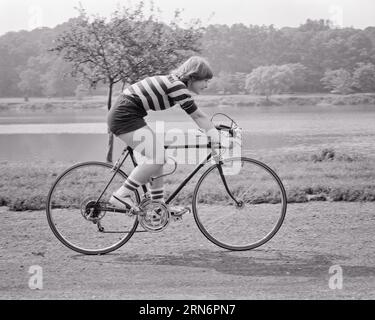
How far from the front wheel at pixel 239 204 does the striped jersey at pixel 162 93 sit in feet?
2.30

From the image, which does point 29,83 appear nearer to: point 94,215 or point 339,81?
point 339,81

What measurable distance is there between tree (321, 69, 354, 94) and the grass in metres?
2.12

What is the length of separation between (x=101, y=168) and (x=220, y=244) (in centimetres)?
127

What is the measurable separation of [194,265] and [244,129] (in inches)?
505

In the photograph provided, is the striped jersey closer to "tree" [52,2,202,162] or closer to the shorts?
the shorts

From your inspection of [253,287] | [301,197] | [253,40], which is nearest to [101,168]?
[253,287]

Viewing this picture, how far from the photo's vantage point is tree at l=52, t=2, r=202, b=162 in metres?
13.0

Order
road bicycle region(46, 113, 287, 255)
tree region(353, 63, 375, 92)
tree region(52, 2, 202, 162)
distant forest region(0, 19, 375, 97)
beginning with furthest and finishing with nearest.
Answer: distant forest region(0, 19, 375, 97) < tree region(353, 63, 375, 92) < tree region(52, 2, 202, 162) < road bicycle region(46, 113, 287, 255)

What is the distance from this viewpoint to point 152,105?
459 cm

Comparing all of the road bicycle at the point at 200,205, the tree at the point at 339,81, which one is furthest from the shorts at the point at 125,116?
the tree at the point at 339,81

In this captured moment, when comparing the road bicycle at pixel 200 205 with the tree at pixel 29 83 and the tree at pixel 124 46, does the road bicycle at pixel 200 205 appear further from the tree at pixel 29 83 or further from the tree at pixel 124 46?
the tree at pixel 29 83

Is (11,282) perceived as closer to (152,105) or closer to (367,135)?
(152,105)

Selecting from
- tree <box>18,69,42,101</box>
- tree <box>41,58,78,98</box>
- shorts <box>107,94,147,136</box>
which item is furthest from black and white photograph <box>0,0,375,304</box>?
tree <box>18,69,42,101</box>
